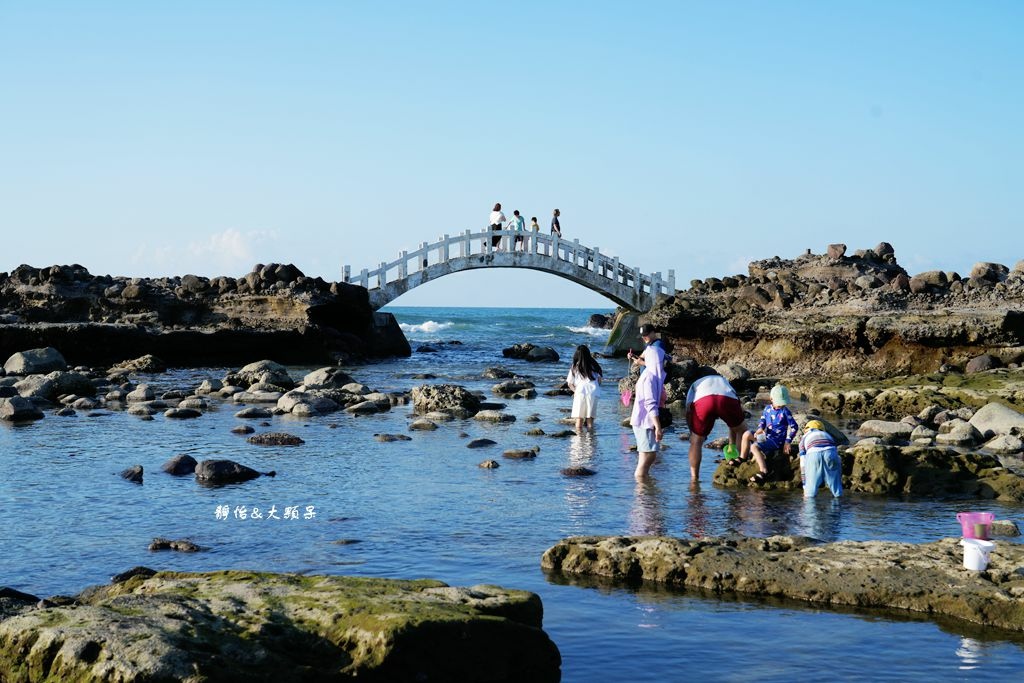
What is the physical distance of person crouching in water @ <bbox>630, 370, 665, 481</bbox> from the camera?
11.6 m

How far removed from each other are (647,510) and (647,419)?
6.11 ft

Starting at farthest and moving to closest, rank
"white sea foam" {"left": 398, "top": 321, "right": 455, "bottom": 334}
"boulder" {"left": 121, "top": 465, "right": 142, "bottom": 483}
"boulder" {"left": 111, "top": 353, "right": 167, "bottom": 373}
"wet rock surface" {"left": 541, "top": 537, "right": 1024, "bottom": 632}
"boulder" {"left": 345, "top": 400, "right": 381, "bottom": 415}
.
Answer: "white sea foam" {"left": 398, "top": 321, "right": 455, "bottom": 334}, "boulder" {"left": 111, "top": 353, "right": 167, "bottom": 373}, "boulder" {"left": 345, "top": 400, "right": 381, "bottom": 415}, "boulder" {"left": 121, "top": 465, "right": 142, "bottom": 483}, "wet rock surface" {"left": 541, "top": 537, "right": 1024, "bottom": 632}

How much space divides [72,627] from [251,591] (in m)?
Answer: 1.01

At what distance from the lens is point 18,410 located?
685 inches

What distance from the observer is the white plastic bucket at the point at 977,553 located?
6648 millimetres

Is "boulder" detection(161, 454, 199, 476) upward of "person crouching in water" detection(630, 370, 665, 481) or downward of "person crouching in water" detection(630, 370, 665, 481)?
downward

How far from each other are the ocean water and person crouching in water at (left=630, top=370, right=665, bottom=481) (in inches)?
12.3

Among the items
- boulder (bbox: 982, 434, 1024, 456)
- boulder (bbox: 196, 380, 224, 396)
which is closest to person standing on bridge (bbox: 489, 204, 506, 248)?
boulder (bbox: 196, 380, 224, 396)

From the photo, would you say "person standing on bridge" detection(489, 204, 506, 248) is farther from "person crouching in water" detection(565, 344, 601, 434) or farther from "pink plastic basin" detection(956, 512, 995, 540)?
"pink plastic basin" detection(956, 512, 995, 540)

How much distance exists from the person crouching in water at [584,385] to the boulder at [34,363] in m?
14.4

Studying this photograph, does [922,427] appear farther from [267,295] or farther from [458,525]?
[267,295]

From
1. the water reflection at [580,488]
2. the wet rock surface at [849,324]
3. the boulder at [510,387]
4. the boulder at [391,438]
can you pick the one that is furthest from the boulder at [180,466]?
the wet rock surface at [849,324]

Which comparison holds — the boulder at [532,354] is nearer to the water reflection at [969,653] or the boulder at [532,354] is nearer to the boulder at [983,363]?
the boulder at [983,363]

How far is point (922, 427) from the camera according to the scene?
1508 centimetres
